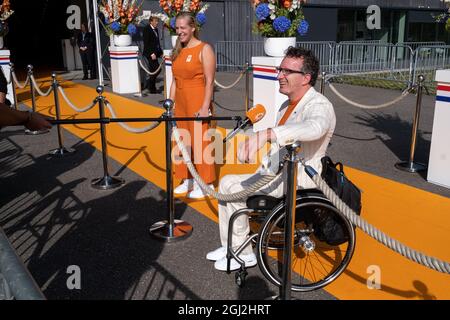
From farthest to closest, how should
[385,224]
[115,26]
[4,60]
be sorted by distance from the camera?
[115,26] < [4,60] < [385,224]

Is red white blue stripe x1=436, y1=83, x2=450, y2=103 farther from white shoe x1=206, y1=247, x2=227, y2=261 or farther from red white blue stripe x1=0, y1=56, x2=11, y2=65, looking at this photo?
red white blue stripe x1=0, y1=56, x2=11, y2=65

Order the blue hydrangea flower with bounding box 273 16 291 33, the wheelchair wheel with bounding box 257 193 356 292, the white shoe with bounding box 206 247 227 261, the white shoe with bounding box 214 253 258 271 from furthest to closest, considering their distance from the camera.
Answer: the blue hydrangea flower with bounding box 273 16 291 33 < the white shoe with bounding box 206 247 227 261 < the white shoe with bounding box 214 253 258 271 < the wheelchair wheel with bounding box 257 193 356 292

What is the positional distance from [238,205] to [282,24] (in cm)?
440

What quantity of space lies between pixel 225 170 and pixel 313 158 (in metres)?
3.01

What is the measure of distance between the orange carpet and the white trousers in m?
0.74

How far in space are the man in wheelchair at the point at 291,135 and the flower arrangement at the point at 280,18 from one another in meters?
3.80

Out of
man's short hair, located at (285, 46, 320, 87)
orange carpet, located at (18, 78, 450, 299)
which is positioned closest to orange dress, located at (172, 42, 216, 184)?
orange carpet, located at (18, 78, 450, 299)

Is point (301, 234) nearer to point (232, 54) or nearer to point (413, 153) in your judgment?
point (413, 153)

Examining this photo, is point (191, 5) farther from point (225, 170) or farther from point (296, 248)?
point (296, 248)

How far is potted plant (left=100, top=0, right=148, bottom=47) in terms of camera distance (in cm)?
1233

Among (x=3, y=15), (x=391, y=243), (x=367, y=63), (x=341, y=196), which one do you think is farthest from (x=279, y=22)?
(x=367, y=63)

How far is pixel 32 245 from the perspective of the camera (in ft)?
13.1

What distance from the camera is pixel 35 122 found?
2.88m
